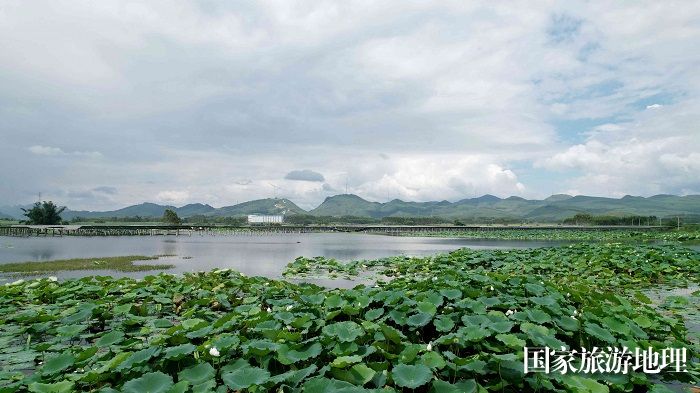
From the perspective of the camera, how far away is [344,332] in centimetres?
444

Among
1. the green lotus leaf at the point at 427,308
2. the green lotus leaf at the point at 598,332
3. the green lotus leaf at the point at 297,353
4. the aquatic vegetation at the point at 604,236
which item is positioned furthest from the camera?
the aquatic vegetation at the point at 604,236

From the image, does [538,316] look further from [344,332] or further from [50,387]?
[50,387]

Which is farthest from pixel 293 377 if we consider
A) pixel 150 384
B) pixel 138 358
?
pixel 138 358

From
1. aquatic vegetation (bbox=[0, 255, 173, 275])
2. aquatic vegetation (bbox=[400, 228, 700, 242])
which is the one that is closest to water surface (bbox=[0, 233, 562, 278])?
aquatic vegetation (bbox=[0, 255, 173, 275])

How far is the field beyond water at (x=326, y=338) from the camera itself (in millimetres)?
3662

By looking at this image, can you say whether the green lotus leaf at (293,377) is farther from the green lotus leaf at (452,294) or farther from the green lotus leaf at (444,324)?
the green lotus leaf at (452,294)

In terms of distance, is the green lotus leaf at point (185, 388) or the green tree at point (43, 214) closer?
the green lotus leaf at point (185, 388)

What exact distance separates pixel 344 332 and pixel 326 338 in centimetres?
20

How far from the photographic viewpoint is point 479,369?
12.1ft

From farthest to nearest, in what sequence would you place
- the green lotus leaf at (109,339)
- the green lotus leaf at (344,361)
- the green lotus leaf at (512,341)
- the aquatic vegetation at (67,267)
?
the aquatic vegetation at (67,267), the green lotus leaf at (109,339), the green lotus leaf at (512,341), the green lotus leaf at (344,361)

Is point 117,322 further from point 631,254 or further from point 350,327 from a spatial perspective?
point 631,254

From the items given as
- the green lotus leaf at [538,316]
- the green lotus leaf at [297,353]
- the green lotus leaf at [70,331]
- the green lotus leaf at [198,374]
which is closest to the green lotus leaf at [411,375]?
the green lotus leaf at [297,353]

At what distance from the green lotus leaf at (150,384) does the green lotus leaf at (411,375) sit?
1.84 metres

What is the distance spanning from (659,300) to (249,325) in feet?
29.1
